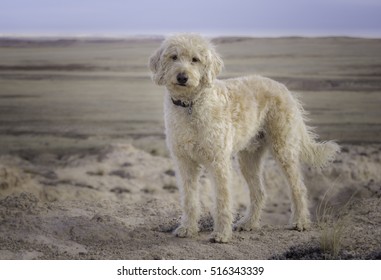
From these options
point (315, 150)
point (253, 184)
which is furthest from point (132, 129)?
point (315, 150)

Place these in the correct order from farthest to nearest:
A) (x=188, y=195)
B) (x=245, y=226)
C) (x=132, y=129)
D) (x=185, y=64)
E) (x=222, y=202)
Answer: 1. (x=132, y=129)
2. (x=245, y=226)
3. (x=188, y=195)
4. (x=222, y=202)
5. (x=185, y=64)

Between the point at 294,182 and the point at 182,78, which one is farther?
the point at 294,182

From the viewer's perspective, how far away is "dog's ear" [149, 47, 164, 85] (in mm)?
6410

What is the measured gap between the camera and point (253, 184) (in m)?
7.69

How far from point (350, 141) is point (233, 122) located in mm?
3475

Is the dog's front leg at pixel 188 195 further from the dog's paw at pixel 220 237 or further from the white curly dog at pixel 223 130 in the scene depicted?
the dog's paw at pixel 220 237

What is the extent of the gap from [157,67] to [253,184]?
82.1 inches

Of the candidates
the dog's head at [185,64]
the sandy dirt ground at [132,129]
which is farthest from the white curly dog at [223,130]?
the sandy dirt ground at [132,129]

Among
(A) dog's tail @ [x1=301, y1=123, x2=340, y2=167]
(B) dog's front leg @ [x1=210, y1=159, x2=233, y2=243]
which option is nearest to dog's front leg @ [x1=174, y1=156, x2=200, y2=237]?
(B) dog's front leg @ [x1=210, y1=159, x2=233, y2=243]

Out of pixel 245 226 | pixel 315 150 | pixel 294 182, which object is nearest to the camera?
pixel 294 182

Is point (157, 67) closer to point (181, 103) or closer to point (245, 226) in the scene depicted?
point (181, 103)
